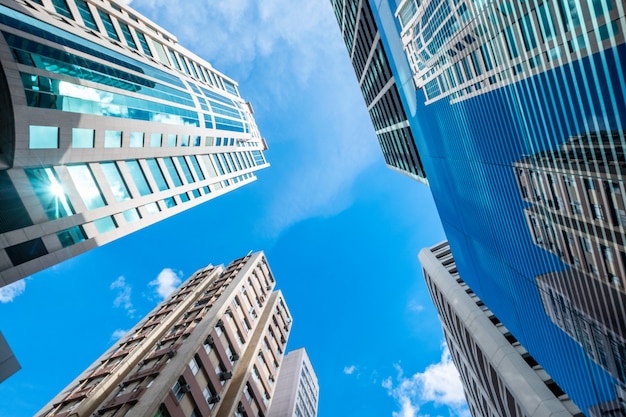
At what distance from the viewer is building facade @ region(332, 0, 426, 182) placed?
45156 mm

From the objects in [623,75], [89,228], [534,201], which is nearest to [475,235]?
[534,201]

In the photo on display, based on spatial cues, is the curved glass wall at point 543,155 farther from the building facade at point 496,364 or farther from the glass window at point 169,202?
the glass window at point 169,202

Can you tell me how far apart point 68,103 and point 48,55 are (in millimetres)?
3644

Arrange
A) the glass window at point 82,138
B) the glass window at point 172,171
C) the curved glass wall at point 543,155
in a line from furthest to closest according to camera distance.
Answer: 1. the glass window at point 172,171
2. the glass window at point 82,138
3. the curved glass wall at point 543,155

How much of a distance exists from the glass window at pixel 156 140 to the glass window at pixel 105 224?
323 inches

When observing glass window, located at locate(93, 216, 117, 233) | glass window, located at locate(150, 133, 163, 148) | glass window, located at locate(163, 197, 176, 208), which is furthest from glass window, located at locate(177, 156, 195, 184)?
glass window, located at locate(93, 216, 117, 233)

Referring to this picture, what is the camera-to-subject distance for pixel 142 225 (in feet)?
90.5

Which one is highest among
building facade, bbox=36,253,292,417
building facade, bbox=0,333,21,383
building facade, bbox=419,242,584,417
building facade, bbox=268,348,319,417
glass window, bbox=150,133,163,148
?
glass window, bbox=150,133,163,148

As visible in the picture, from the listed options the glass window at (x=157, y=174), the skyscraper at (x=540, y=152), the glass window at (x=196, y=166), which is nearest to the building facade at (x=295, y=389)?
the skyscraper at (x=540, y=152)

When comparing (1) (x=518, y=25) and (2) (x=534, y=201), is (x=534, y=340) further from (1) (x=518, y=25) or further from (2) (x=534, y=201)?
(1) (x=518, y=25)

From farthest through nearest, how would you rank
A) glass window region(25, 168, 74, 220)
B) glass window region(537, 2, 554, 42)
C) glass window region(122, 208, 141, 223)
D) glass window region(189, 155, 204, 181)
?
glass window region(189, 155, 204, 181), glass window region(122, 208, 141, 223), glass window region(25, 168, 74, 220), glass window region(537, 2, 554, 42)

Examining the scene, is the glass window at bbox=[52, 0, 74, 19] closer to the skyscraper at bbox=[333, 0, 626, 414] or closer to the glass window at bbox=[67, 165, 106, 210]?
the glass window at bbox=[67, 165, 106, 210]

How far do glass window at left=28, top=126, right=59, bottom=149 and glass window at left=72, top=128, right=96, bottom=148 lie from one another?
120 centimetres

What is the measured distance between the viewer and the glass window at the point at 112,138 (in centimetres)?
2436
